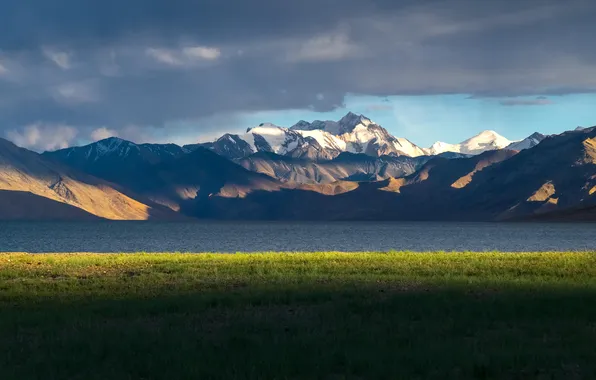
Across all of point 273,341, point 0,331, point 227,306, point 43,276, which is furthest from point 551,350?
point 43,276

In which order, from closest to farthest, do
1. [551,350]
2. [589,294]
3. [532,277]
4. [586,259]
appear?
[551,350] < [589,294] < [532,277] < [586,259]

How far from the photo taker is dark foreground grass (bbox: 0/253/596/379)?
61.1ft

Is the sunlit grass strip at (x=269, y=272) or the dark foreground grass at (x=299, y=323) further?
the sunlit grass strip at (x=269, y=272)

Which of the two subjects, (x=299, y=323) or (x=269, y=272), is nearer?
(x=299, y=323)

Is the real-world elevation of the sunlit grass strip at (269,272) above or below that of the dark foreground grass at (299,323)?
above

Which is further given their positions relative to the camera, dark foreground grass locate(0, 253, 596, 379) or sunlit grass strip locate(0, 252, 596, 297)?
sunlit grass strip locate(0, 252, 596, 297)

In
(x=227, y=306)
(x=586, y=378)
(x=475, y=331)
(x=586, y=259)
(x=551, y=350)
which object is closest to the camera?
(x=586, y=378)

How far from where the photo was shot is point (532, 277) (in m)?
40.3

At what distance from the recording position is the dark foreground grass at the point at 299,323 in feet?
61.1

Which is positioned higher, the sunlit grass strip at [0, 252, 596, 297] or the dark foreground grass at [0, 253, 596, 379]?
the sunlit grass strip at [0, 252, 596, 297]

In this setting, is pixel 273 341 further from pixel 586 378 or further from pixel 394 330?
pixel 586 378

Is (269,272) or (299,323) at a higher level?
(269,272)

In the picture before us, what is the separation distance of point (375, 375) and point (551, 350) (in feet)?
17.5

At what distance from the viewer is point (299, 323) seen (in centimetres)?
2491
